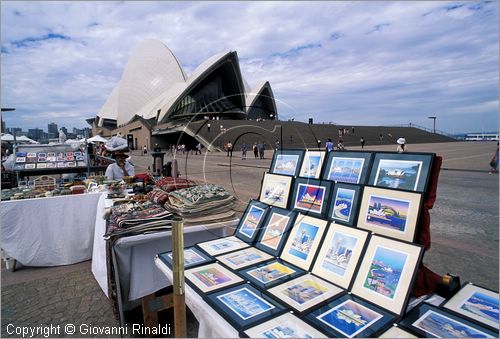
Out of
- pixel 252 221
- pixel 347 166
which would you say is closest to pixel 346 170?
pixel 347 166

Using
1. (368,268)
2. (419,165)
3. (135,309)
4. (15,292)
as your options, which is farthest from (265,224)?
(15,292)

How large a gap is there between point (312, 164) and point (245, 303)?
1.09 meters

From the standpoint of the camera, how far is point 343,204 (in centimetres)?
169

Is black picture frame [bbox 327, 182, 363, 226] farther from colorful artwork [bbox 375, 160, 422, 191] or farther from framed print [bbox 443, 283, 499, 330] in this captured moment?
framed print [bbox 443, 283, 499, 330]

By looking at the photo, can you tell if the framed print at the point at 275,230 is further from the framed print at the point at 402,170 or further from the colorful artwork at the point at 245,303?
the framed print at the point at 402,170

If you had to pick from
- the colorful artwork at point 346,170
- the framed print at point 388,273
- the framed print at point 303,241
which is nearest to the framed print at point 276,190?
the framed print at point 303,241

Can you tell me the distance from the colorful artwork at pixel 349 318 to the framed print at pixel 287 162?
1.03m

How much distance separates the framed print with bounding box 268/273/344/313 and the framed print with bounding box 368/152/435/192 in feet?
2.19

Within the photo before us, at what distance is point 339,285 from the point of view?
4.75ft

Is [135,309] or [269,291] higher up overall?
[269,291]

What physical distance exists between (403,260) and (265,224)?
0.96 metres

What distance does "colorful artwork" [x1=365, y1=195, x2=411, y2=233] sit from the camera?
4.73 ft

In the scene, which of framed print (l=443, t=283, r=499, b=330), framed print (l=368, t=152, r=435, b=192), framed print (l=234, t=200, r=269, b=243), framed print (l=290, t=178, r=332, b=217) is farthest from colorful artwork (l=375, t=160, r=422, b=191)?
framed print (l=234, t=200, r=269, b=243)

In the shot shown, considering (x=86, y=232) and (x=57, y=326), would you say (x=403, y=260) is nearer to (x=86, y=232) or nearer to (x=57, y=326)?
(x=57, y=326)
